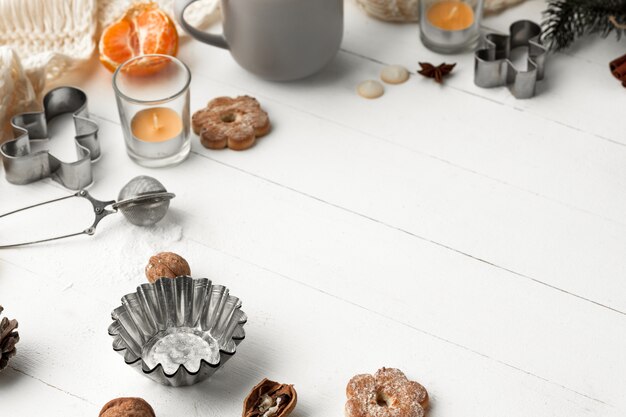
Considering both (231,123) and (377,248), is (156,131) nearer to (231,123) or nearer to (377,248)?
(231,123)

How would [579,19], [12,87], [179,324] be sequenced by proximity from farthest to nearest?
[579,19]
[12,87]
[179,324]

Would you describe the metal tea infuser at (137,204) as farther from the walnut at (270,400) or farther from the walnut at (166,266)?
the walnut at (270,400)

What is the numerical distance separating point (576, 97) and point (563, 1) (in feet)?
0.55

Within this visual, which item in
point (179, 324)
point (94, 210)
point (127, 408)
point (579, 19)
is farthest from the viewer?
point (579, 19)

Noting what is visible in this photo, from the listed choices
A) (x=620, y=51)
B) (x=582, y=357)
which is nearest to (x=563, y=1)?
(x=620, y=51)

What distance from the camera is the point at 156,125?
1251 mm

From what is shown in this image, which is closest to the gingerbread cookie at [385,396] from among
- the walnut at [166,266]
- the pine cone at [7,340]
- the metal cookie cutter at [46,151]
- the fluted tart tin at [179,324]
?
the fluted tart tin at [179,324]

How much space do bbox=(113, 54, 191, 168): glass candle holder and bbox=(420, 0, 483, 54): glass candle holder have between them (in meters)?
0.40

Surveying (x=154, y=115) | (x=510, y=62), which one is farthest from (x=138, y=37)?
(x=510, y=62)

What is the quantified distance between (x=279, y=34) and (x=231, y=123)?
142 millimetres

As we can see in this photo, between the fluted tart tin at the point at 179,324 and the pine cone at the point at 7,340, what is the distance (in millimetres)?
108

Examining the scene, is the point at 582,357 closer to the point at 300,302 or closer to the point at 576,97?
the point at 300,302

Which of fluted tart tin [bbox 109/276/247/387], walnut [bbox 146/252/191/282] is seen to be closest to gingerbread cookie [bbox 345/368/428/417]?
fluted tart tin [bbox 109/276/247/387]

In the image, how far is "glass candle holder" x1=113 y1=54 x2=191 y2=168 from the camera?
4.04 feet
